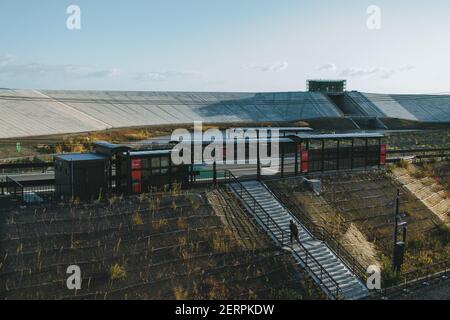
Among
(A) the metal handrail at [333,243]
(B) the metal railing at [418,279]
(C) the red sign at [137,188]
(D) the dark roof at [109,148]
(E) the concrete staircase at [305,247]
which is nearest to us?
(B) the metal railing at [418,279]

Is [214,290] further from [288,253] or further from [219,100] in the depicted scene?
[219,100]

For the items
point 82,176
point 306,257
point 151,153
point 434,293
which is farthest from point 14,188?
point 434,293

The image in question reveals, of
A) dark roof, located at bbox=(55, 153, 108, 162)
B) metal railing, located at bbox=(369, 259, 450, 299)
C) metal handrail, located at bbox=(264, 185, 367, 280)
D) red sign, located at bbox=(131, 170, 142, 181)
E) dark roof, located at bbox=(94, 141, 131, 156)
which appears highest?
dark roof, located at bbox=(94, 141, 131, 156)

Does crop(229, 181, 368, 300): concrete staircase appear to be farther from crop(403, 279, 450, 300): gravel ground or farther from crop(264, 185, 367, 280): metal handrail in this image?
crop(403, 279, 450, 300): gravel ground

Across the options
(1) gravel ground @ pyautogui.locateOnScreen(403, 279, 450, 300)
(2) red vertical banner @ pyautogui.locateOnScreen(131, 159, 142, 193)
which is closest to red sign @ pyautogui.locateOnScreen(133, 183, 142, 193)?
(2) red vertical banner @ pyautogui.locateOnScreen(131, 159, 142, 193)

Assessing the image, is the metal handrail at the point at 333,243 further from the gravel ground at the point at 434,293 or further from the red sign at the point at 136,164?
the red sign at the point at 136,164

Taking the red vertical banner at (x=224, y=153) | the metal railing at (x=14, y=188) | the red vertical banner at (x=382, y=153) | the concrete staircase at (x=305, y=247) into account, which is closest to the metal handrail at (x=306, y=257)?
the concrete staircase at (x=305, y=247)
